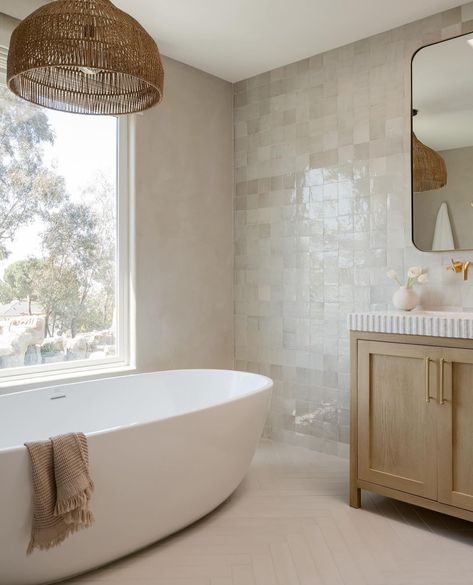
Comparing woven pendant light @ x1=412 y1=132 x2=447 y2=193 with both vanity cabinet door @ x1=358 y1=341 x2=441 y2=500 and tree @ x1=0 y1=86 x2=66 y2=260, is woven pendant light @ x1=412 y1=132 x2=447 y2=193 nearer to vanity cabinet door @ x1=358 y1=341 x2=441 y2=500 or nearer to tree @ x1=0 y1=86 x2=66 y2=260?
vanity cabinet door @ x1=358 y1=341 x2=441 y2=500

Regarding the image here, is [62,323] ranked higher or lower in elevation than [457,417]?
higher

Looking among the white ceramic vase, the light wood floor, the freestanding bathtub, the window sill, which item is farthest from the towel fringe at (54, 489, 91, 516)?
the white ceramic vase

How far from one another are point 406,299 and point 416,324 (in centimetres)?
53

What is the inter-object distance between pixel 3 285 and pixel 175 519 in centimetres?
159

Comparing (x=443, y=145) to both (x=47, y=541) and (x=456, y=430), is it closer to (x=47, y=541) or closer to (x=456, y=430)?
(x=456, y=430)

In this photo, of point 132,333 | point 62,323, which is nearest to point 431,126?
point 132,333

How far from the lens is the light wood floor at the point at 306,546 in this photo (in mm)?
2133

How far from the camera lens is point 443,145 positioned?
9.88ft

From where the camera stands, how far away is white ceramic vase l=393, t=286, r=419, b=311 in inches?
119

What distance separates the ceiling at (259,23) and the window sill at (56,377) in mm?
2013

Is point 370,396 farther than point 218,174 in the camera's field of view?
No

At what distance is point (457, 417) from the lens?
7.91 feet

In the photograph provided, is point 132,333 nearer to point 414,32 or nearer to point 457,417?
point 457,417

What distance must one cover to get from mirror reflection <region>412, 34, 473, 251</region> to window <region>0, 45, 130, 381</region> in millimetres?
1839
